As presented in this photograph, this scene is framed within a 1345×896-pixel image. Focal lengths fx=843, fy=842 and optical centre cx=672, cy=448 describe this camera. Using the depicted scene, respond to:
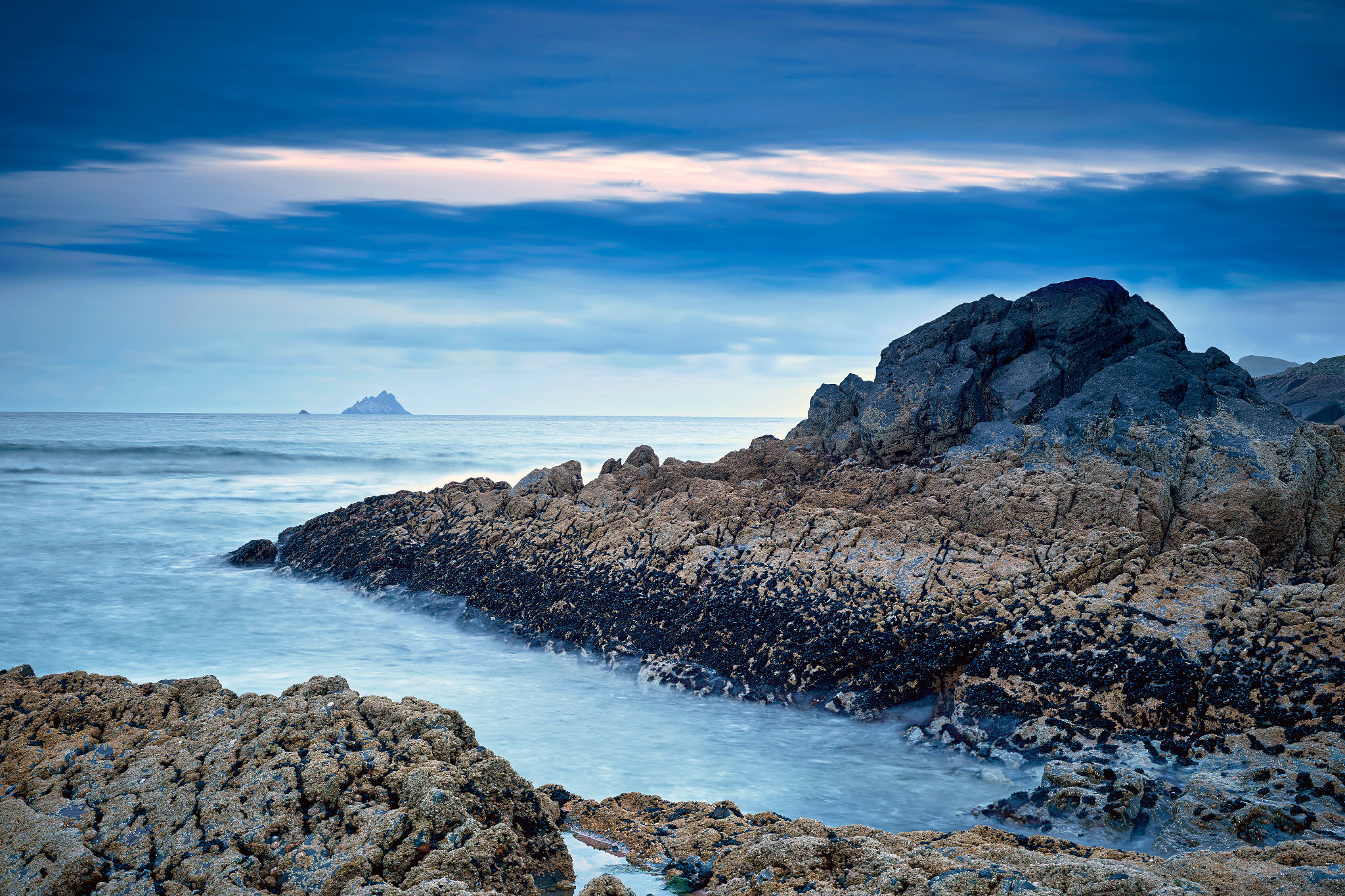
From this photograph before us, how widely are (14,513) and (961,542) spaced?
22912mm

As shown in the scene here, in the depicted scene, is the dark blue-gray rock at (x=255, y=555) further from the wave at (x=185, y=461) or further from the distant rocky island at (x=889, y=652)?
the wave at (x=185, y=461)

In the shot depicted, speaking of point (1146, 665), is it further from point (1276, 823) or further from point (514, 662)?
point (514, 662)

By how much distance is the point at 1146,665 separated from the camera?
6562mm

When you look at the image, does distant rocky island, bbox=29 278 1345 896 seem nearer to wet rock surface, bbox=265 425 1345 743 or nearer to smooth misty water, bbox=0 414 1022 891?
wet rock surface, bbox=265 425 1345 743

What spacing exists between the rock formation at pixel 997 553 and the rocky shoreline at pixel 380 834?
216 cm

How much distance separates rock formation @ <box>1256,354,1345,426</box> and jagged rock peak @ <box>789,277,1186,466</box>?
12148mm

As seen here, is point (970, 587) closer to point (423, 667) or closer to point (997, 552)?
point (997, 552)

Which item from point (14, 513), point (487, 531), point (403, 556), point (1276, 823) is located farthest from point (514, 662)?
point (14, 513)

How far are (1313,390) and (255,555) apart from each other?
95.9 ft

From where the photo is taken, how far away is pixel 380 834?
3742mm

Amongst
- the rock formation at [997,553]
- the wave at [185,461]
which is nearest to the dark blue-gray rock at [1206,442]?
the rock formation at [997,553]

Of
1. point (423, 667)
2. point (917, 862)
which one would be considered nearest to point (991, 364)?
point (423, 667)

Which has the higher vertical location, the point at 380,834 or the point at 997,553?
the point at 997,553

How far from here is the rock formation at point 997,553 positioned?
6.52 m
